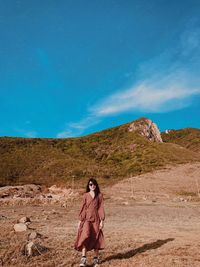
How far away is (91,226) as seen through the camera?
7871 mm

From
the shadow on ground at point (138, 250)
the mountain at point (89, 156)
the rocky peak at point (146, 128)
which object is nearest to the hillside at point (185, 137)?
the rocky peak at point (146, 128)

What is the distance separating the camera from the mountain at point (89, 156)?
191 feet

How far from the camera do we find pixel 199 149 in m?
121

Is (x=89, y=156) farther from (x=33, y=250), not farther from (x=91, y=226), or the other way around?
(x=91, y=226)

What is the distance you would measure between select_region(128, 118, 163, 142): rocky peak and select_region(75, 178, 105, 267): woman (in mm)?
84124

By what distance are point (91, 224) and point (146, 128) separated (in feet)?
291

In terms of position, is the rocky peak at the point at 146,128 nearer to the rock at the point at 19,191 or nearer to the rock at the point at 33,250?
the rock at the point at 19,191

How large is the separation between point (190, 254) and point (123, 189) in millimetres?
33456

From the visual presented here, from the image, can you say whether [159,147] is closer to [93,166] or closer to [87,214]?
[93,166]

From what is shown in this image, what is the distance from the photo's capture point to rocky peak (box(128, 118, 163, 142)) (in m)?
93.4

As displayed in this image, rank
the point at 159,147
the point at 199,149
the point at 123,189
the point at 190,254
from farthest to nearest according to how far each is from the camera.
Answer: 1. the point at 199,149
2. the point at 159,147
3. the point at 123,189
4. the point at 190,254

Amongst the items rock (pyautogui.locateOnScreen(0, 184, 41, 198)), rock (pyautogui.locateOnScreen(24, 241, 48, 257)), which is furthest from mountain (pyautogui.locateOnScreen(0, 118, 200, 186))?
rock (pyautogui.locateOnScreen(24, 241, 48, 257))

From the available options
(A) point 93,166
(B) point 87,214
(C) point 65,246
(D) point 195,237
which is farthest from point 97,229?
(A) point 93,166

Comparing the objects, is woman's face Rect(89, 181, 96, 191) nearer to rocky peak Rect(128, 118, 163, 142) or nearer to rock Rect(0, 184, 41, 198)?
rock Rect(0, 184, 41, 198)
